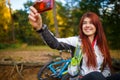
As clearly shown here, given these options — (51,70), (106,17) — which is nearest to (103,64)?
(51,70)

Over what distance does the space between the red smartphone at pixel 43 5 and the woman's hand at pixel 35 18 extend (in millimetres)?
29

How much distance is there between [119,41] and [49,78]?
3.20 meters

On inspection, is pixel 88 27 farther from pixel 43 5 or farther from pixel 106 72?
pixel 43 5

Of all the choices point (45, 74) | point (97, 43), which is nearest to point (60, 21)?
point (45, 74)

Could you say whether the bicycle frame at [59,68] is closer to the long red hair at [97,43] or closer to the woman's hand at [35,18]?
the long red hair at [97,43]

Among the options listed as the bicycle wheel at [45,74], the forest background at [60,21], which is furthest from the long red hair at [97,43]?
the forest background at [60,21]

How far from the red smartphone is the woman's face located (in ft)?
2.13

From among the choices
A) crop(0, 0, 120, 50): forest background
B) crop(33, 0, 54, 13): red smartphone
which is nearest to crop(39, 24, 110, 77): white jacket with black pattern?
crop(33, 0, 54, 13): red smartphone

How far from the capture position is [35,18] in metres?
1.86

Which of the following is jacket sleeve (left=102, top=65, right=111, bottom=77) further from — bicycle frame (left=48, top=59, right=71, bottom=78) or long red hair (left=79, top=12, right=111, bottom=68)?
bicycle frame (left=48, top=59, right=71, bottom=78)

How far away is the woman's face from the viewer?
2347mm

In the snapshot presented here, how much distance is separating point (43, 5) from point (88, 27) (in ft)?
2.27

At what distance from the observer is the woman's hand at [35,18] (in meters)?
1.78

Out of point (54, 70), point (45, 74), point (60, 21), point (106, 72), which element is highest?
point (106, 72)
